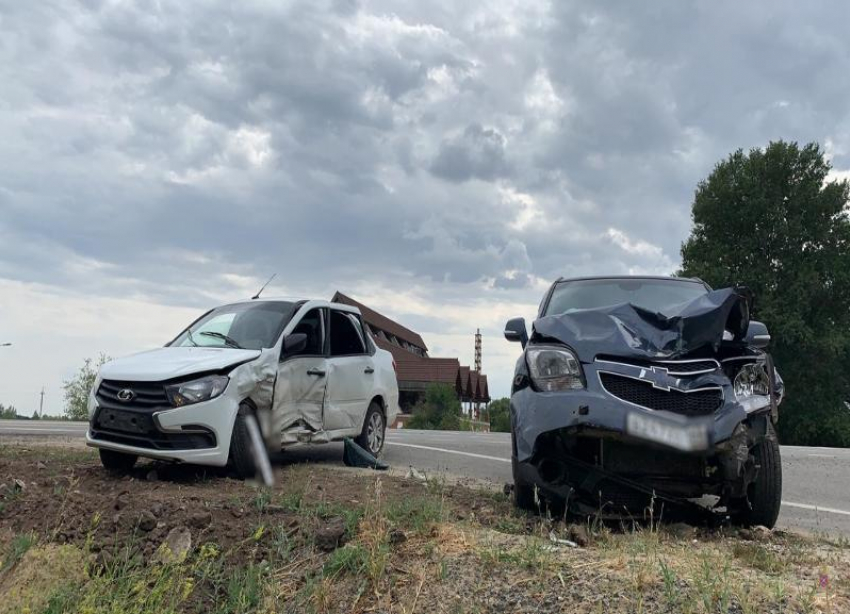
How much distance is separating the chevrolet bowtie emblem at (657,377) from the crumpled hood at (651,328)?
8 cm

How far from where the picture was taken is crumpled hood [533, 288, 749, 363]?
4.29 metres

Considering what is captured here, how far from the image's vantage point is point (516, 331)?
5672 mm

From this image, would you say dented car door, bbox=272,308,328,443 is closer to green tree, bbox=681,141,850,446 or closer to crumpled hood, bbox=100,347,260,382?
crumpled hood, bbox=100,347,260,382

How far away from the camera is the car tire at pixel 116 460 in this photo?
20.9 ft

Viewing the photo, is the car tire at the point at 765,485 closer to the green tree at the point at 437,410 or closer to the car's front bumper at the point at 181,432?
the car's front bumper at the point at 181,432

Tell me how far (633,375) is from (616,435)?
0.37 meters

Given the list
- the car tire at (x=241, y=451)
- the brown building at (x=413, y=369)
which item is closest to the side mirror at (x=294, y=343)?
the car tire at (x=241, y=451)

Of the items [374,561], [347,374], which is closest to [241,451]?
[347,374]

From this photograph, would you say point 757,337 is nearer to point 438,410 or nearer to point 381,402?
point 381,402

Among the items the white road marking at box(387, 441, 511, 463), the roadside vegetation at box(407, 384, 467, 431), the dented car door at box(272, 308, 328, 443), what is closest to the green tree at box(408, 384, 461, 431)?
the roadside vegetation at box(407, 384, 467, 431)

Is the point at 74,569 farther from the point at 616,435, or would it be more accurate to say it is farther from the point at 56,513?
the point at 616,435

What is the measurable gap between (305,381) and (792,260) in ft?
94.5

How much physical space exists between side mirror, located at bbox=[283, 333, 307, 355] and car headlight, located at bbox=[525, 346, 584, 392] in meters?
2.85

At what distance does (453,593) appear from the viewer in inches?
128
